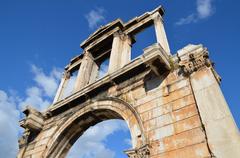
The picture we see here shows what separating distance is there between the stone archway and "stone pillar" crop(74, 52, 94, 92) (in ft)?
6.09

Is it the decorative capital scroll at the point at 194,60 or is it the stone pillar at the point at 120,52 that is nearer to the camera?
the decorative capital scroll at the point at 194,60

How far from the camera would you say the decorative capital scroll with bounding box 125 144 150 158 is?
17.7ft

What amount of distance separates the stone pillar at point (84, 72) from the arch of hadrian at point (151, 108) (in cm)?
5

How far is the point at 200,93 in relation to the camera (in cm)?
547

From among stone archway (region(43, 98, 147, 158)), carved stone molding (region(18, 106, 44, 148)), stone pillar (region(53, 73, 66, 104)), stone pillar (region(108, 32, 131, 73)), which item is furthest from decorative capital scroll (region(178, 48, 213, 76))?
stone pillar (region(53, 73, 66, 104))

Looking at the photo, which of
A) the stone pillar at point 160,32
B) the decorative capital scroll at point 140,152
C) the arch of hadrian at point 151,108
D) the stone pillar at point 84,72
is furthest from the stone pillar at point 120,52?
the decorative capital scroll at point 140,152

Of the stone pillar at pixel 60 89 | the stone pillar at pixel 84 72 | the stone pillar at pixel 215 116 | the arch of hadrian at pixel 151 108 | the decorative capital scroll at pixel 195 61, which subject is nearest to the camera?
the stone pillar at pixel 215 116

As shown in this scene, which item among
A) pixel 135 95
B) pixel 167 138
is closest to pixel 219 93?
pixel 167 138

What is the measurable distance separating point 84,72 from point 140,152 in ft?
19.5

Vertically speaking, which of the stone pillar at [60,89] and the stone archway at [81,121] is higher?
the stone pillar at [60,89]

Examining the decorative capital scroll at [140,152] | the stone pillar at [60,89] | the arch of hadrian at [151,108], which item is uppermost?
the stone pillar at [60,89]

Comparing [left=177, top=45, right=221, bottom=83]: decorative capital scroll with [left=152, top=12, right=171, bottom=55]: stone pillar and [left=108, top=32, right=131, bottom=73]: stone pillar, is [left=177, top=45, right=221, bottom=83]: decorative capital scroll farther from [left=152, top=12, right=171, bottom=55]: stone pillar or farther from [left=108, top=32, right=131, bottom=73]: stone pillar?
[left=108, top=32, right=131, bottom=73]: stone pillar

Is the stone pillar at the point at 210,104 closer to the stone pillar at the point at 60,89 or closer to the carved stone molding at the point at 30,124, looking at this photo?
the carved stone molding at the point at 30,124

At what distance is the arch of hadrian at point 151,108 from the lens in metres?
4.95
